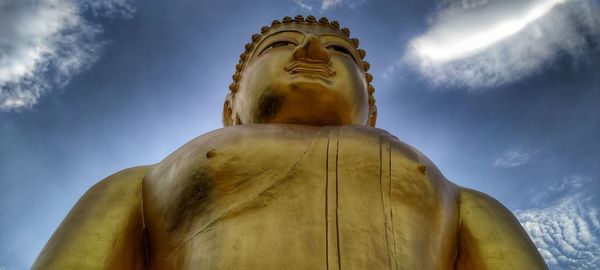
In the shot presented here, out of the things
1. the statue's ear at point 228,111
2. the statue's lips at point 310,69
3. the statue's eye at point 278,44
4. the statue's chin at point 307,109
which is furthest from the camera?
the statue's ear at point 228,111

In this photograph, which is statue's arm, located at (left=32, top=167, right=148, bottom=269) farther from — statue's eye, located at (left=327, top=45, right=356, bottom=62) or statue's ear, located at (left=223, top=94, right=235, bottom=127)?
statue's eye, located at (left=327, top=45, right=356, bottom=62)

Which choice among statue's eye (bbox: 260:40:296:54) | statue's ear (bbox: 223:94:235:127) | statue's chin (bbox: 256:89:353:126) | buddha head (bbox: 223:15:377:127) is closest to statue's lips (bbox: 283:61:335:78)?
buddha head (bbox: 223:15:377:127)

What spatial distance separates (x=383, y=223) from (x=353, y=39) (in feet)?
7.50

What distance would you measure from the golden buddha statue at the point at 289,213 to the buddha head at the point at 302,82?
253mm

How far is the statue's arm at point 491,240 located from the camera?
3.36 metres

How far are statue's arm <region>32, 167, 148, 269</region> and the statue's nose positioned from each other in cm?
133

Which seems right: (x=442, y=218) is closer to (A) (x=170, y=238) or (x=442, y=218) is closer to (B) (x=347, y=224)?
(B) (x=347, y=224)

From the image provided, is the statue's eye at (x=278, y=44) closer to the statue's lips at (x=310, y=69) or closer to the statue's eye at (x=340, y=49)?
the statue's eye at (x=340, y=49)

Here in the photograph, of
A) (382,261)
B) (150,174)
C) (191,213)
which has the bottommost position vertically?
(382,261)

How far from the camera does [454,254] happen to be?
11.5ft

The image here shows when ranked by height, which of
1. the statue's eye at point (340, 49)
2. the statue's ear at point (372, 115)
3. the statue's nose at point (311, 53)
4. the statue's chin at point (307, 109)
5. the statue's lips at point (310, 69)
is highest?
the statue's eye at point (340, 49)

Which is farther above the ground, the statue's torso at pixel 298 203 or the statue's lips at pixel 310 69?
the statue's lips at pixel 310 69

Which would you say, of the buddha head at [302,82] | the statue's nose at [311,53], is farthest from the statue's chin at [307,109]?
the statue's nose at [311,53]

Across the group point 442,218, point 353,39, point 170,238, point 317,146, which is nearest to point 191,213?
point 170,238
